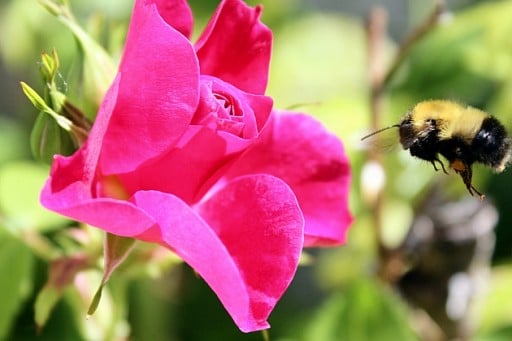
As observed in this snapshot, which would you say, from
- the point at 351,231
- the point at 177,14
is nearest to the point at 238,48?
the point at 177,14

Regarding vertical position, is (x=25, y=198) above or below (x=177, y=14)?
below

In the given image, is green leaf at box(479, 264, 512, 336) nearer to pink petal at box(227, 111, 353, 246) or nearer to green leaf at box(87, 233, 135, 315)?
pink petal at box(227, 111, 353, 246)

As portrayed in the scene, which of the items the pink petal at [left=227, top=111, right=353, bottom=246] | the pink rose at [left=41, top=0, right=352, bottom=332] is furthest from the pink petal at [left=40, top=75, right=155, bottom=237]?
the pink petal at [left=227, top=111, right=353, bottom=246]

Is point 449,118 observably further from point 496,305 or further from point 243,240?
point 496,305

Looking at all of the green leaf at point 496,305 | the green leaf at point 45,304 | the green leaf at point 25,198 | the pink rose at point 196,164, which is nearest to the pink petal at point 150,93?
the pink rose at point 196,164

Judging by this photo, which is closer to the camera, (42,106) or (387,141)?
(42,106)

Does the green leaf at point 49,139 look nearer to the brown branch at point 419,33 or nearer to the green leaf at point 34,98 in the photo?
the green leaf at point 34,98
